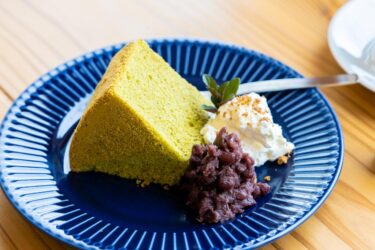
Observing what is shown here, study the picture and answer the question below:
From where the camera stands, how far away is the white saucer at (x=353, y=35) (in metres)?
1.62

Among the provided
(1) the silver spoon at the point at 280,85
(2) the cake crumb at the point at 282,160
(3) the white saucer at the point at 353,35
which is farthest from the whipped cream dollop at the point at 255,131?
(3) the white saucer at the point at 353,35

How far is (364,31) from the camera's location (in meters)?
1.77

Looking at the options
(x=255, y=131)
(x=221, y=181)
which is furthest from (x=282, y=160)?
(x=221, y=181)

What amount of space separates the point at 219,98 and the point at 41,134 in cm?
47

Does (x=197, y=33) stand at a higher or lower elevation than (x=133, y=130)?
higher

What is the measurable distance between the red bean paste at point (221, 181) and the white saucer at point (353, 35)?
1.75 feet

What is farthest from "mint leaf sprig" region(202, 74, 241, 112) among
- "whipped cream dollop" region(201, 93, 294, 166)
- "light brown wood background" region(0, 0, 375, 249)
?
"light brown wood background" region(0, 0, 375, 249)

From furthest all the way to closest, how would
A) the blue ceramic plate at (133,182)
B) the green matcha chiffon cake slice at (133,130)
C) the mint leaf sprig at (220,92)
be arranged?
the mint leaf sprig at (220,92)
the green matcha chiffon cake slice at (133,130)
the blue ceramic plate at (133,182)

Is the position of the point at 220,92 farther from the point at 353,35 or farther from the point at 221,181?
the point at 353,35

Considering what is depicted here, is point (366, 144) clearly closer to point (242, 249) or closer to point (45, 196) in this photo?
point (242, 249)

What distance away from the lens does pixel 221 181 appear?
1180mm

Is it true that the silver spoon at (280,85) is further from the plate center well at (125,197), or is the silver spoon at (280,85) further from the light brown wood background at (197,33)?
the plate center well at (125,197)

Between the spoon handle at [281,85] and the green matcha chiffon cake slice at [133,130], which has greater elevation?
the spoon handle at [281,85]

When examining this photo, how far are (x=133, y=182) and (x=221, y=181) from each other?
249 mm
